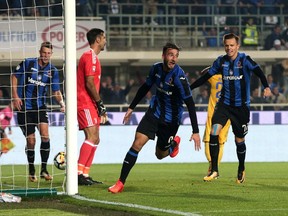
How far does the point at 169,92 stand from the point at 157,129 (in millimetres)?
487

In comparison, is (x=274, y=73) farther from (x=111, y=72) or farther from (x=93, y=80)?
(x=93, y=80)

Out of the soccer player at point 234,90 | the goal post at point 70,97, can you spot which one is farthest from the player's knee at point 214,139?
the goal post at point 70,97

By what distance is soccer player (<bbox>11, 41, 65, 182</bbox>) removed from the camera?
45.5 ft

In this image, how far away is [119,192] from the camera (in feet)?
36.9

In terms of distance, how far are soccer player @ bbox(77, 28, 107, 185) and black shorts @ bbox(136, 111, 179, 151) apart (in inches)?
39.8

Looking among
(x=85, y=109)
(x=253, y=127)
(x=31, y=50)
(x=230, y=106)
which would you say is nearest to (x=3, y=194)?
(x=85, y=109)

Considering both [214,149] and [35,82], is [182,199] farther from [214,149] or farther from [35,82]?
[35,82]

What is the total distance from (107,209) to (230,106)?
4.09 meters

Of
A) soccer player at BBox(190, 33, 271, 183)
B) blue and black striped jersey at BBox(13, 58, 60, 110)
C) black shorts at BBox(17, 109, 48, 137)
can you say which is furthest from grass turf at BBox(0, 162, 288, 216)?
blue and black striped jersey at BBox(13, 58, 60, 110)

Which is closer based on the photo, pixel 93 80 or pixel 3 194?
pixel 3 194

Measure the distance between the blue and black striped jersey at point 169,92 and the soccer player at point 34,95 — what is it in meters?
2.49

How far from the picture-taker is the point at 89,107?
12.6 m

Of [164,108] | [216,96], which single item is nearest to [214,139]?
[164,108]

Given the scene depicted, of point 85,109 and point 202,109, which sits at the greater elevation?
point 85,109
